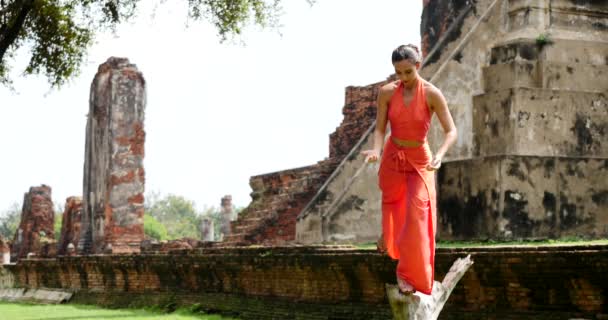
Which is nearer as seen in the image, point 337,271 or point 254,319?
point 337,271

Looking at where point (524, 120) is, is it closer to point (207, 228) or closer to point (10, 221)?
point (207, 228)

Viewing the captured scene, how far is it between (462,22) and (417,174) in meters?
7.01

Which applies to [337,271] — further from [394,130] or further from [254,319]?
[394,130]

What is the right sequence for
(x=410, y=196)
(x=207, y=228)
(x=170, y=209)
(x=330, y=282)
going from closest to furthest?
(x=410, y=196)
(x=330, y=282)
(x=207, y=228)
(x=170, y=209)

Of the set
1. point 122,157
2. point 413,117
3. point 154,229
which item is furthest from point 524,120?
point 154,229

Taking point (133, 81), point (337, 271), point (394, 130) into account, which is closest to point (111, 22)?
point (337, 271)

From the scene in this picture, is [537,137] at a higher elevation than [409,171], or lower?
higher

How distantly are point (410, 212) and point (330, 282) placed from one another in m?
3.36

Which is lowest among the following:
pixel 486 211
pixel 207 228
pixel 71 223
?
pixel 486 211

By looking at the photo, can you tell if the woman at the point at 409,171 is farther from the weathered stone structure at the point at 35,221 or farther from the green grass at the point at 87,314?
the weathered stone structure at the point at 35,221

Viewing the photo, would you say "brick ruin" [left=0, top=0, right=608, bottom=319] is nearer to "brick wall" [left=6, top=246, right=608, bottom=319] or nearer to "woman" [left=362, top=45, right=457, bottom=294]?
"brick wall" [left=6, top=246, right=608, bottom=319]

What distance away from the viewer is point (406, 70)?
16.8 ft

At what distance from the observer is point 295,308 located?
862 cm

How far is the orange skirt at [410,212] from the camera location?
16.0 ft
